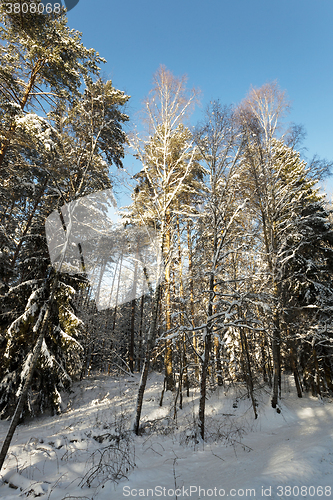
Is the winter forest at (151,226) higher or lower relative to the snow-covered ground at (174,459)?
higher

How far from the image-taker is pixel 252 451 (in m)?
5.05

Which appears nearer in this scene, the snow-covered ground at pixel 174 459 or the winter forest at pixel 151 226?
the snow-covered ground at pixel 174 459

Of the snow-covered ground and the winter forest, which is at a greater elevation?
the winter forest

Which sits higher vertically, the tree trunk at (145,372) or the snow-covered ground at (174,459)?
the tree trunk at (145,372)

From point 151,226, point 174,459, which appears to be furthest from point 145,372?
point 151,226

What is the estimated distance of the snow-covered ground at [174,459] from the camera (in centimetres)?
327

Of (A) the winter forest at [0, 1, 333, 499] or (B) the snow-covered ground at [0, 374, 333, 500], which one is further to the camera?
(A) the winter forest at [0, 1, 333, 499]

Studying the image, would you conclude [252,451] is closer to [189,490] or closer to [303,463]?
[303,463]

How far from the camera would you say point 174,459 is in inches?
185

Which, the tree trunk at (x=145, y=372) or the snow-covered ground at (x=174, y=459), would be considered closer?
the snow-covered ground at (x=174, y=459)

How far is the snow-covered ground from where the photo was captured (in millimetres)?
3270

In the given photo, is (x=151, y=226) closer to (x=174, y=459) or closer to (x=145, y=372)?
(x=145, y=372)

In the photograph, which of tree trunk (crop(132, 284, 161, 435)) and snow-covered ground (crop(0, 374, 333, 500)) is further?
tree trunk (crop(132, 284, 161, 435))

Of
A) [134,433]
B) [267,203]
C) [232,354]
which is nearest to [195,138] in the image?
[267,203]
